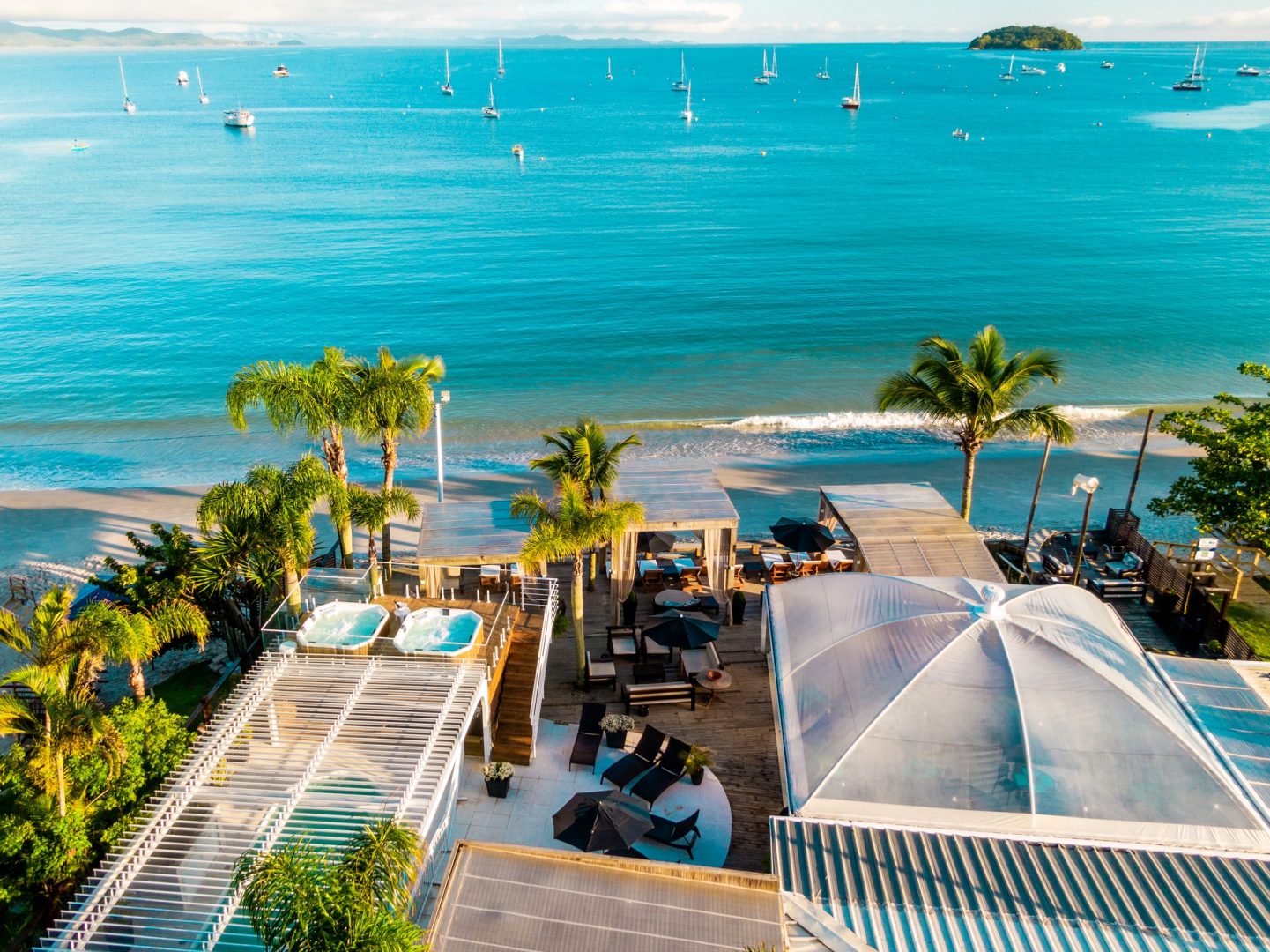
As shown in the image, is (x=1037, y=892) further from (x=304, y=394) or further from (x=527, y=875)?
(x=304, y=394)

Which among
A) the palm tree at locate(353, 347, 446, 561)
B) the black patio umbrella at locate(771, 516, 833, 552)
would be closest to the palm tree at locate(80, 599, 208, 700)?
the palm tree at locate(353, 347, 446, 561)

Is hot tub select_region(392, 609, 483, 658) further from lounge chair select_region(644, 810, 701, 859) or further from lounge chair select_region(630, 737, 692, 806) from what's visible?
Answer: lounge chair select_region(644, 810, 701, 859)

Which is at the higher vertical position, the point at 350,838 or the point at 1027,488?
the point at 350,838

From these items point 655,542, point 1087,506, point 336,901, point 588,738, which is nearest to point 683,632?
point 588,738

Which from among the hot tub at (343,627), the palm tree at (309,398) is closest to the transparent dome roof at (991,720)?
the hot tub at (343,627)

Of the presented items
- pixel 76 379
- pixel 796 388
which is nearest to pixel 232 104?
pixel 76 379

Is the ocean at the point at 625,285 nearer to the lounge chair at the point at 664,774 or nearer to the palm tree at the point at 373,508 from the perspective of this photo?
the palm tree at the point at 373,508
